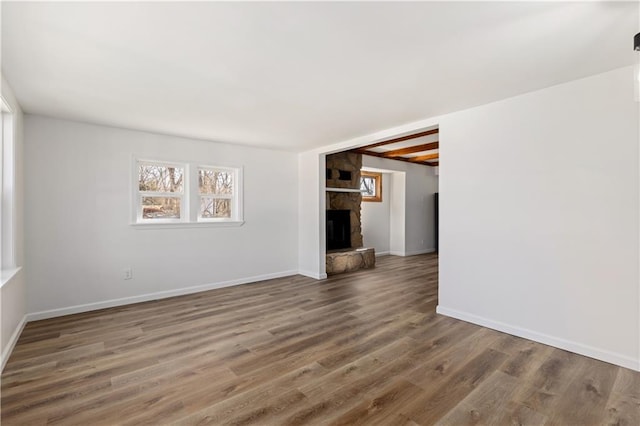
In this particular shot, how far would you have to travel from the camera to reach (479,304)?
10.4ft

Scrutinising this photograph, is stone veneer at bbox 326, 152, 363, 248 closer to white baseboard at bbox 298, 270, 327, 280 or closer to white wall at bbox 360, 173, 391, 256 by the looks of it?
white wall at bbox 360, 173, 391, 256

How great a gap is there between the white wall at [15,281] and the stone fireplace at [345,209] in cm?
426

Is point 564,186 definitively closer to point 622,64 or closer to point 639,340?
point 622,64

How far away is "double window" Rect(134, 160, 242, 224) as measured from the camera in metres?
4.18

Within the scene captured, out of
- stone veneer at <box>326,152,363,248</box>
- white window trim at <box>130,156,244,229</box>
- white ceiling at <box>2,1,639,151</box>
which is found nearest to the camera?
white ceiling at <box>2,1,639,151</box>

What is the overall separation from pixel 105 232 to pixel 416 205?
676cm

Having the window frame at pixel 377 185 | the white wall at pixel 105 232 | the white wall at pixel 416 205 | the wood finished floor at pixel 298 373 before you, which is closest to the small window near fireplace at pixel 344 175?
the white wall at pixel 416 205

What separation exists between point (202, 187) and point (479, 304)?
3.98 m

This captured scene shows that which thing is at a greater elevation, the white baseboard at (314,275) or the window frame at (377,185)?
the window frame at (377,185)

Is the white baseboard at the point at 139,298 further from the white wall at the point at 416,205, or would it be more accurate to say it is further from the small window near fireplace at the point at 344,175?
the white wall at the point at 416,205

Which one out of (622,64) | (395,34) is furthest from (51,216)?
(622,64)

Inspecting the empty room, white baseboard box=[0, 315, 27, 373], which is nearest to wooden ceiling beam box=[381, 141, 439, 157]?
the empty room

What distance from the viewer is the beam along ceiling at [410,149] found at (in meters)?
5.07

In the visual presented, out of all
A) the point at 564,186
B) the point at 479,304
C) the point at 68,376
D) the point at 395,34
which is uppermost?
the point at 395,34
